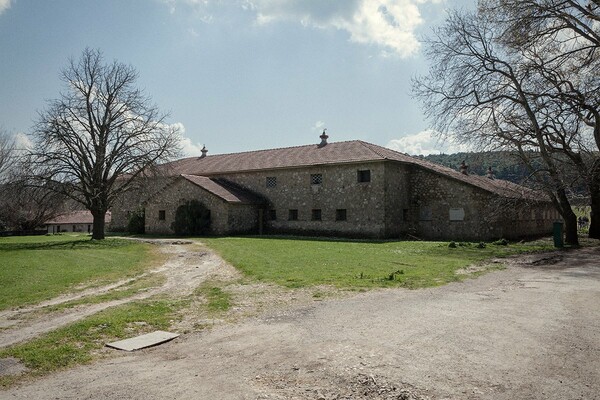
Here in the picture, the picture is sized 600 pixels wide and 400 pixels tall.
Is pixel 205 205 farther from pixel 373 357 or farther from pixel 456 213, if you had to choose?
pixel 373 357

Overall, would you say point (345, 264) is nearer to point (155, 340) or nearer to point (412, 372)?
point (155, 340)

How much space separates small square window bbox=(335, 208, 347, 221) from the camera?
31.5m

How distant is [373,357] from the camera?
570 centimetres

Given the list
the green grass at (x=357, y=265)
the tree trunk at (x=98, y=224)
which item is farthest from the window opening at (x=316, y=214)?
the tree trunk at (x=98, y=224)

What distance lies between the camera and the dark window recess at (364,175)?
30.5m

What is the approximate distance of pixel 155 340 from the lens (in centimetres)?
705

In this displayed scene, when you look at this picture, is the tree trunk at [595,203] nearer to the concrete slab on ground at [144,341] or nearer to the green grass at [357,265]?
the green grass at [357,265]

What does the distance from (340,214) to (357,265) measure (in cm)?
1651

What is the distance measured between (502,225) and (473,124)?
26.6ft

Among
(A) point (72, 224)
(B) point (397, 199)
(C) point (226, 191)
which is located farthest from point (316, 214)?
(A) point (72, 224)

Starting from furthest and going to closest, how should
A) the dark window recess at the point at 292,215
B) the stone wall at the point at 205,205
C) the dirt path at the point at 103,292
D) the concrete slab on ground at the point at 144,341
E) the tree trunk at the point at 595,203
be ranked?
1. the dark window recess at the point at 292,215
2. the stone wall at the point at 205,205
3. the tree trunk at the point at 595,203
4. the dirt path at the point at 103,292
5. the concrete slab on ground at the point at 144,341

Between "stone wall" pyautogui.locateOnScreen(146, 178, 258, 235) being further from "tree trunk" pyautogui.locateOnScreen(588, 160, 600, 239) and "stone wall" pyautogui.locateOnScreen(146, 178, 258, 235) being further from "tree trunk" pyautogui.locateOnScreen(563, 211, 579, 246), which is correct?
"tree trunk" pyautogui.locateOnScreen(588, 160, 600, 239)

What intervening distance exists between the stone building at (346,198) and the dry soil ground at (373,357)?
19.3 metres

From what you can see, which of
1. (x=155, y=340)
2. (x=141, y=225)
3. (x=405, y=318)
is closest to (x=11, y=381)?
(x=155, y=340)
